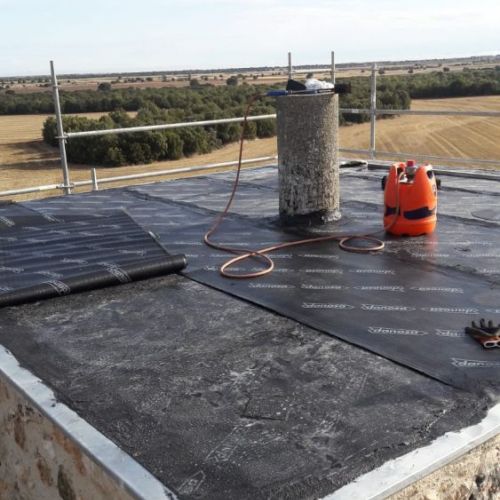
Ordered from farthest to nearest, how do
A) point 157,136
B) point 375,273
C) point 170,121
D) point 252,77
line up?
point 170,121
point 157,136
point 252,77
point 375,273

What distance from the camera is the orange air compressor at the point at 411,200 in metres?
4.91

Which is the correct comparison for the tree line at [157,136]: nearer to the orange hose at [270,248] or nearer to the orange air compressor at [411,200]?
the orange hose at [270,248]

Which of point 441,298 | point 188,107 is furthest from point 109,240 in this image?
point 188,107

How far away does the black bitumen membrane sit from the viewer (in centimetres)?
221

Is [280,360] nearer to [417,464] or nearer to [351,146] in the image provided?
[417,464]

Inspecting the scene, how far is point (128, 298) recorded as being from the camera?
3.88 metres

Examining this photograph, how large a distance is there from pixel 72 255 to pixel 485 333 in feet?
9.91

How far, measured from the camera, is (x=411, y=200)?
16.1ft

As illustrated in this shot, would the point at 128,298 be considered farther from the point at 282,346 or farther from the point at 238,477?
the point at 238,477

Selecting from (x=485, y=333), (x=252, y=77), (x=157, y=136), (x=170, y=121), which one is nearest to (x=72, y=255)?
(x=485, y=333)

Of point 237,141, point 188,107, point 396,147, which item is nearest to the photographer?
point 396,147

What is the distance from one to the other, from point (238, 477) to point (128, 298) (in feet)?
6.50

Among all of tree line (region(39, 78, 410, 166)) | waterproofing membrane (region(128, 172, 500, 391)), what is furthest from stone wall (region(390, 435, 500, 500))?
tree line (region(39, 78, 410, 166))

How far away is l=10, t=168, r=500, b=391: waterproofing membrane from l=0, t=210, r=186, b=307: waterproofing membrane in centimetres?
23
